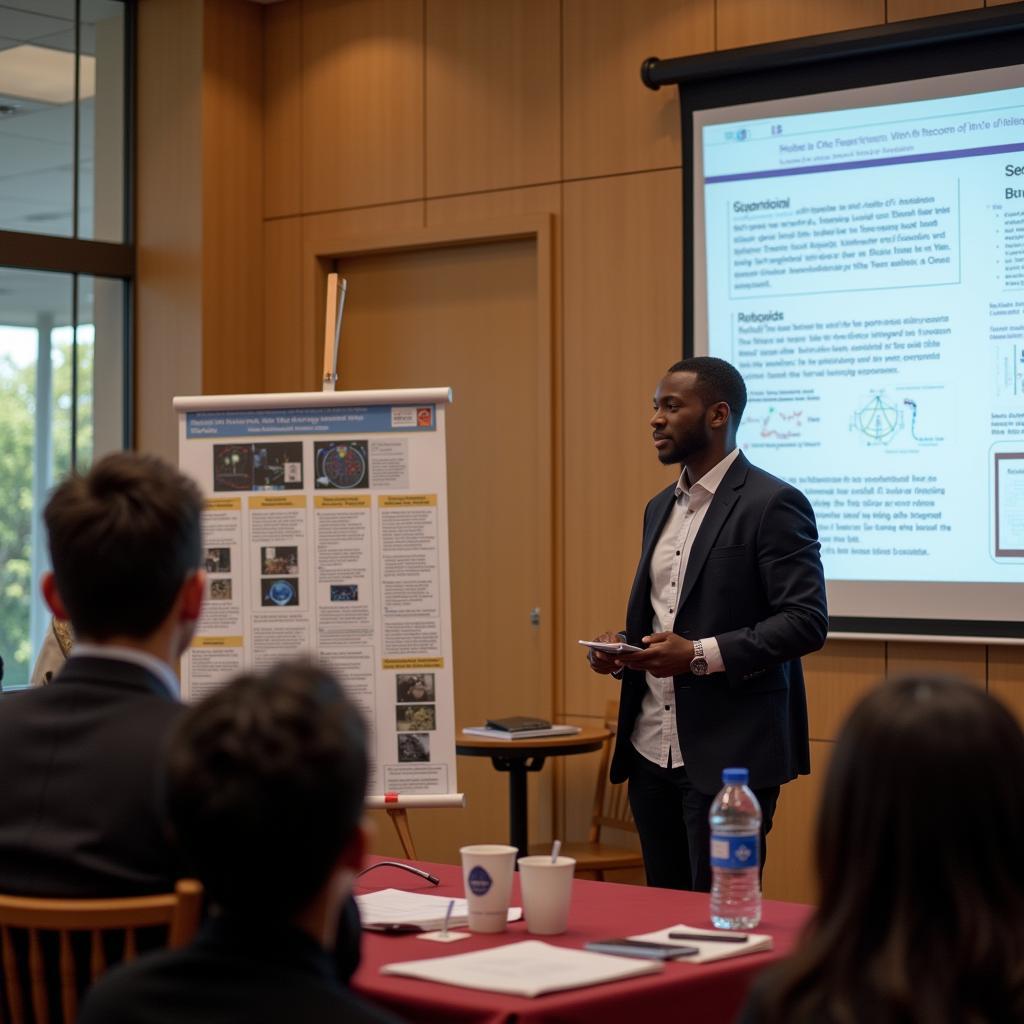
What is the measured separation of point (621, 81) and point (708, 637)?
2836 mm

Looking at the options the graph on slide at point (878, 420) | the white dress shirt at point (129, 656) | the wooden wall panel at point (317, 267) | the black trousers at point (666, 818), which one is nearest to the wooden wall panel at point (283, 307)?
the wooden wall panel at point (317, 267)

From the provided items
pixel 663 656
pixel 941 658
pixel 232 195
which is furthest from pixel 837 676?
→ pixel 232 195

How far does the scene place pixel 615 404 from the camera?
17.8ft

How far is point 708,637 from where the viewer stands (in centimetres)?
333

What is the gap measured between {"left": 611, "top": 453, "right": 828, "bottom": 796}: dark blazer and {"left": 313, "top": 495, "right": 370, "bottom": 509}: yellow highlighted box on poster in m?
0.77

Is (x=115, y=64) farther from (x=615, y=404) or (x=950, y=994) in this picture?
(x=950, y=994)

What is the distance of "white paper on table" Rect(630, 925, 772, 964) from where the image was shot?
77.3 inches

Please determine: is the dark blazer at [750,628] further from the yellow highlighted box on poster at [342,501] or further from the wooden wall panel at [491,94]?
the wooden wall panel at [491,94]

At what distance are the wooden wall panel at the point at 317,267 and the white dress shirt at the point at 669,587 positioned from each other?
2.92 meters

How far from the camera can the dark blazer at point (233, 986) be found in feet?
3.78

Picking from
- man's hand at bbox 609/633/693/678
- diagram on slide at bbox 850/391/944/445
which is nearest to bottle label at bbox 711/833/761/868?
man's hand at bbox 609/633/693/678

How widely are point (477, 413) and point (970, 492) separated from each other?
2.09 meters

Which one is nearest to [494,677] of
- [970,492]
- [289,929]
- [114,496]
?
[970,492]

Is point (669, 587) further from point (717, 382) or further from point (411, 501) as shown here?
point (411, 501)
